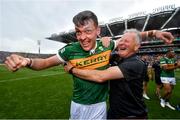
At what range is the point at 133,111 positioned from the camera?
363 centimetres

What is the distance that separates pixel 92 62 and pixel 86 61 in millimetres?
79

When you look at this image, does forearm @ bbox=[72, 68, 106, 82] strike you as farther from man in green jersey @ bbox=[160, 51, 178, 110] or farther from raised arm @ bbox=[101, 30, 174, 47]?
man in green jersey @ bbox=[160, 51, 178, 110]

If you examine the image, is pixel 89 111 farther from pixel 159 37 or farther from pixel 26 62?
pixel 159 37

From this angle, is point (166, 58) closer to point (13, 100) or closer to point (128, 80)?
point (13, 100)

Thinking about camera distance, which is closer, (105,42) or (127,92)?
(127,92)

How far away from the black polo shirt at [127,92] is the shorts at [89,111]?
0.16m

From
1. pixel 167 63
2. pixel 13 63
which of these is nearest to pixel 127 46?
pixel 13 63

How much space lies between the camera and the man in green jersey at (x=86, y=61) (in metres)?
3.44

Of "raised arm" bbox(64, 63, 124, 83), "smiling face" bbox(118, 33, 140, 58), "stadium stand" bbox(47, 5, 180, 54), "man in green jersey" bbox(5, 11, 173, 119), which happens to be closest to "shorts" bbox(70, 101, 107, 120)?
"man in green jersey" bbox(5, 11, 173, 119)

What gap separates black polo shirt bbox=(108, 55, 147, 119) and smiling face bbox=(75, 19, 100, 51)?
1.67 feet

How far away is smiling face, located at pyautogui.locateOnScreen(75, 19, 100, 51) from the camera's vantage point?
A: 3.42 m

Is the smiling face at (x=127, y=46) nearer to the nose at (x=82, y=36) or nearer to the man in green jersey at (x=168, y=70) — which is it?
the nose at (x=82, y=36)

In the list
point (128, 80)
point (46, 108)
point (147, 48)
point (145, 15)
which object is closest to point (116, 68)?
point (128, 80)

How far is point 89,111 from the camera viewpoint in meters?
3.57
